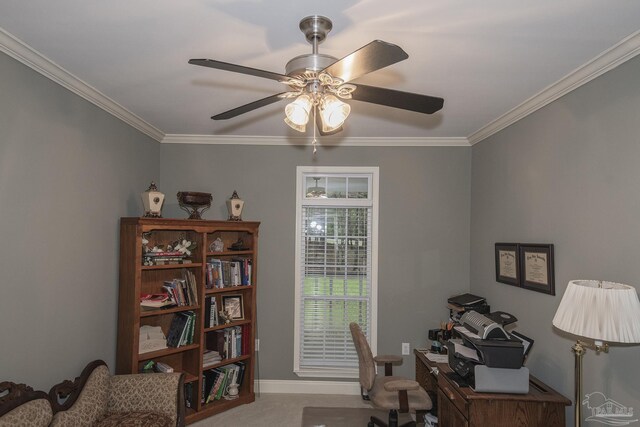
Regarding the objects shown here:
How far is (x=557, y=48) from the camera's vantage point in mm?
2135

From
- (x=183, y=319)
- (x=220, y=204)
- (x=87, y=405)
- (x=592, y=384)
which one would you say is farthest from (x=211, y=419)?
(x=592, y=384)

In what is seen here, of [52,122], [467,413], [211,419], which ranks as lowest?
[211,419]

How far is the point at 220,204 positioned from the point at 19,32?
7.92 feet

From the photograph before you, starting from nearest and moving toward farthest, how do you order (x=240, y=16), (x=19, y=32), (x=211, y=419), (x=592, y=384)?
(x=240, y=16), (x=19, y=32), (x=592, y=384), (x=211, y=419)

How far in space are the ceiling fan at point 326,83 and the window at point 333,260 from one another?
238cm

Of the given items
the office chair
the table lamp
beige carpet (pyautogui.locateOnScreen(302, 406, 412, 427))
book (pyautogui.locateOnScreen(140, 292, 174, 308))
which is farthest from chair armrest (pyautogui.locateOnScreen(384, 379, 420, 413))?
book (pyautogui.locateOnScreen(140, 292, 174, 308))

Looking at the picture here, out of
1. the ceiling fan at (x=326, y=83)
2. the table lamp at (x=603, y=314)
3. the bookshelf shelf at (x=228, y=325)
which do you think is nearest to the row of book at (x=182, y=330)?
the bookshelf shelf at (x=228, y=325)

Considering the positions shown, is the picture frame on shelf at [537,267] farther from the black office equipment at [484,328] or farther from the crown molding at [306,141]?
the crown molding at [306,141]

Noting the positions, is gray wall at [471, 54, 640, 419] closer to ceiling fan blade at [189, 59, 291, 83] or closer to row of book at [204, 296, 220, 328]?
ceiling fan blade at [189, 59, 291, 83]

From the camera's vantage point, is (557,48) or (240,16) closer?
(240,16)

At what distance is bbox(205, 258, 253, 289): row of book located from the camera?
3807 millimetres

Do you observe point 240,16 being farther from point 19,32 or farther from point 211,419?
point 211,419

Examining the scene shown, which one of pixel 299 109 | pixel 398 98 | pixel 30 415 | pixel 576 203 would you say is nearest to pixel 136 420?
pixel 30 415

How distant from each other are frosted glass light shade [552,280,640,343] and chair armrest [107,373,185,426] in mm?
2557
